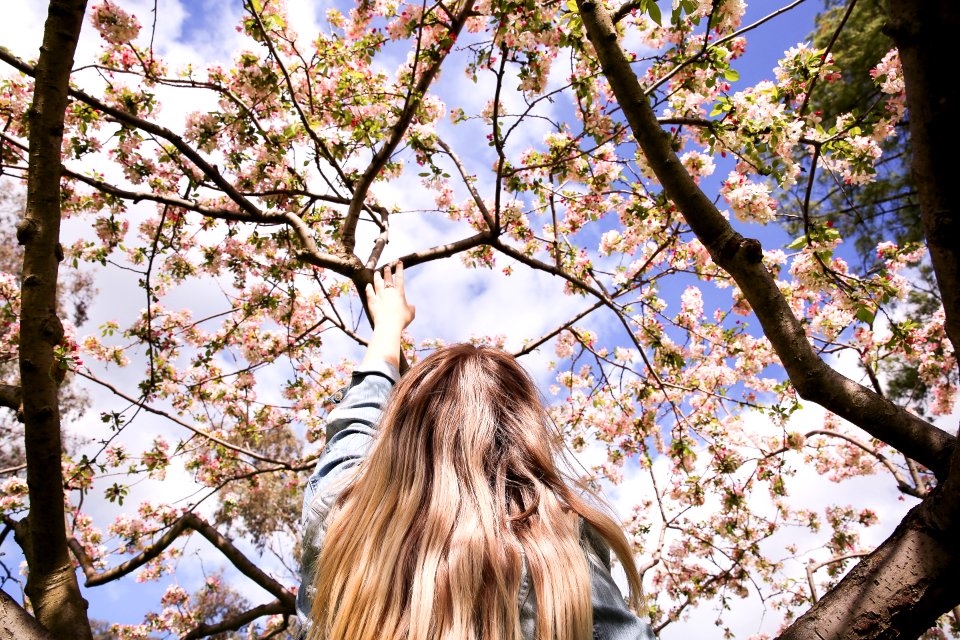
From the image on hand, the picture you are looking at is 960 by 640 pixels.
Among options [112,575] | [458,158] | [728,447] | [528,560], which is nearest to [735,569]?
[728,447]

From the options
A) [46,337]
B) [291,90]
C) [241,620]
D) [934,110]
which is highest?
[291,90]

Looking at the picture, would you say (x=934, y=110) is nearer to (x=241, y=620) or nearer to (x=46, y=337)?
(x=46, y=337)

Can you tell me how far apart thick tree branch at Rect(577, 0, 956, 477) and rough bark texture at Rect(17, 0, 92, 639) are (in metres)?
1.72

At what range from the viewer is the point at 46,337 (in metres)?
1.83

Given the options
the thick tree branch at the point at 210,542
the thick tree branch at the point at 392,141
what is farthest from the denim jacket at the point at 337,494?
the thick tree branch at the point at 210,542

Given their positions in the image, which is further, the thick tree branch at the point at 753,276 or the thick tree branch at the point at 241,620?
the thick tree branch at the point at 241,620

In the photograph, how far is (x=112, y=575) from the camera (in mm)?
3656

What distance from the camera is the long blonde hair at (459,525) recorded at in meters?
0.71

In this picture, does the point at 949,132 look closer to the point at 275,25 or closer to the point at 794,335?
the point at 794,335

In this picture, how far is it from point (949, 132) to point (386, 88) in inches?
146

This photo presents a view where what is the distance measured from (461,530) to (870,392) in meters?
1.33

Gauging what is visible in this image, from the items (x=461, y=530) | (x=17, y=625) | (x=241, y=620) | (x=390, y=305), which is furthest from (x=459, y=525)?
(x=241, y=620)

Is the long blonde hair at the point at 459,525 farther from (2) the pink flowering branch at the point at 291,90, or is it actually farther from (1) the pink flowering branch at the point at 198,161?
(2) the pink flowering branch at the point at 291,90

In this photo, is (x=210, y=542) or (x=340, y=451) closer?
(x=340, y=451)
